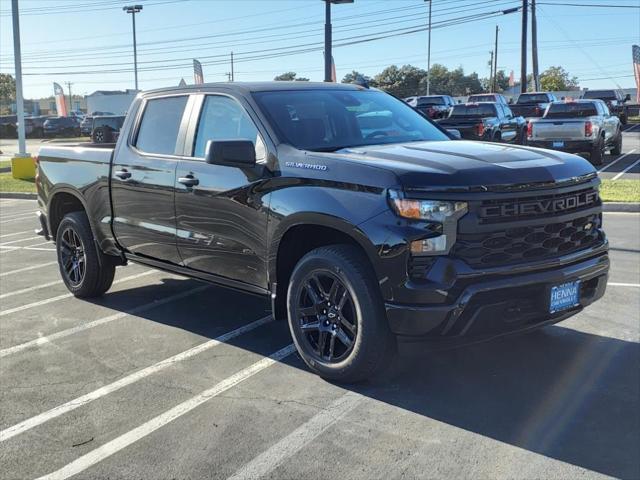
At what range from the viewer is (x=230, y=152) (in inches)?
177

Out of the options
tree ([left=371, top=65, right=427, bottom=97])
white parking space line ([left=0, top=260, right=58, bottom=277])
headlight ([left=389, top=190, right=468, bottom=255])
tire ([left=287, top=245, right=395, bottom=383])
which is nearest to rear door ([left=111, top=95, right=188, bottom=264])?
tire ([left=287, top=245, right=395, bottom=383])

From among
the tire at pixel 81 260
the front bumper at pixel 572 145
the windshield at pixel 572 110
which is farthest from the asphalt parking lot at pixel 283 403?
the windshield at pixel 572 110

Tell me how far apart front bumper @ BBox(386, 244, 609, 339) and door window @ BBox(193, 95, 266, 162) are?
163 centimetres

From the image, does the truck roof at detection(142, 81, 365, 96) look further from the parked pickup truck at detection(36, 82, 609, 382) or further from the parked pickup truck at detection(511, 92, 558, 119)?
the parked pickup truck at detection(511, 92, 558, 119)

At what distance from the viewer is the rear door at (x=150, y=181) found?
5434mm

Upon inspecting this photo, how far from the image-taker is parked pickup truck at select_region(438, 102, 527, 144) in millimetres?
17828

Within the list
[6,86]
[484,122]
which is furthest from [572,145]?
[6,86]

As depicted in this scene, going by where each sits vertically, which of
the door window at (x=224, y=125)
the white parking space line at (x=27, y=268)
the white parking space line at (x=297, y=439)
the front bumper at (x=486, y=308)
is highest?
the door window at (x=224, y=125)

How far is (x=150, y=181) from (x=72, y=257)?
1.77 meters

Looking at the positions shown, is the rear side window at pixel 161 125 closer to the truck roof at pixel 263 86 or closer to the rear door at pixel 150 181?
the rear door at pixel 150 181

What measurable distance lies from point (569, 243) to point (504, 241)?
1.96 feet

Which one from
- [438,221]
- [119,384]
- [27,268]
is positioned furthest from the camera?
[27,268]

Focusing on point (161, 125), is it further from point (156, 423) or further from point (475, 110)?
point (475, 110)

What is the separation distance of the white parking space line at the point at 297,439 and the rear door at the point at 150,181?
2.08m
